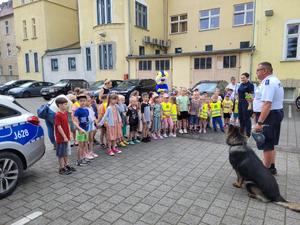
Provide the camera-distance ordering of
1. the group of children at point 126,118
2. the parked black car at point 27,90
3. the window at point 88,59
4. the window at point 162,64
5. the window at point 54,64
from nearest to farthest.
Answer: the group of children at point 126,118, the window at point 162,64, the parked black car at point 27,90, the window at point 88,59, the window at point 54,64

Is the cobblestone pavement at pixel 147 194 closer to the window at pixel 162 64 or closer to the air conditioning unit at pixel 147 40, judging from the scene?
the window at pixel 162 64

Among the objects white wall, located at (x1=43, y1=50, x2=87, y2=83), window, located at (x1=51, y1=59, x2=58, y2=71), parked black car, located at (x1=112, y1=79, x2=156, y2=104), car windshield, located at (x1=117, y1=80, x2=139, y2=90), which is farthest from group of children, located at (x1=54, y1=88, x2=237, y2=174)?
window, located at (x1=51, y1=59, x2=58, y2=71)

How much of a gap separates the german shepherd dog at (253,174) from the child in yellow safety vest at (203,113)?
4112mm

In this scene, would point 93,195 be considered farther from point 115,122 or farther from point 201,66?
point 201,66

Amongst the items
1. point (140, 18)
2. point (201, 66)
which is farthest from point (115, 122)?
point (140, 18)

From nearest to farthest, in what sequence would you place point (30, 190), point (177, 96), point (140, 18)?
1. point (30, 190)
2. point (177, 96)
3. point (140, 18)

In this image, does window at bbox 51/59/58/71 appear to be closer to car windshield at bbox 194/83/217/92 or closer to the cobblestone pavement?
car windshield at bbox 194/83/217/92

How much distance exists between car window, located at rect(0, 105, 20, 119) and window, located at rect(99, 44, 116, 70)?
17830 mm

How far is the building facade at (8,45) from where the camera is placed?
36.9 m

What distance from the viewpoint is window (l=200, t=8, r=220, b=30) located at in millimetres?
22684

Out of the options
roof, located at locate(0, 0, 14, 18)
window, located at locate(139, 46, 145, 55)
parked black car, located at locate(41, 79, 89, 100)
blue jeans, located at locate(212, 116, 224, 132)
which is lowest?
blue jeans, located at locate(212, 116, 224, 132)

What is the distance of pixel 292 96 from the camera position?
1516cm

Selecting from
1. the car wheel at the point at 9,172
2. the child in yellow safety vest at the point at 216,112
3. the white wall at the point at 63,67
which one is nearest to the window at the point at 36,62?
the white wall at the point at 63,67

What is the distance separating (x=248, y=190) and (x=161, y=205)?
142cm
